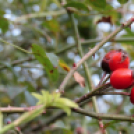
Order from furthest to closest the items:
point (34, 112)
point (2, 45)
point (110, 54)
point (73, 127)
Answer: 1. point (2, 45)
2. point (73, 127)
3. point (110, 54)
4. point (34, 112)

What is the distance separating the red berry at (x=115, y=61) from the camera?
749 millimetres

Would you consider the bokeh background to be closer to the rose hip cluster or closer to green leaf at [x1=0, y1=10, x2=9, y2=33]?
green leaf at [x1=0, y1=10, x2=9, y2=33]

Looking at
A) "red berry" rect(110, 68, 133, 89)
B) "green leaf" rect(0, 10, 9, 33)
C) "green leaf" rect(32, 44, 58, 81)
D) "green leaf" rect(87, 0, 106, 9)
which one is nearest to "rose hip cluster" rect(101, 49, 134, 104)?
"red berry" rect(110, 68, 133, 89)

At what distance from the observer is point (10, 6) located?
184 cm

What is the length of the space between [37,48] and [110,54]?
0.87 ft

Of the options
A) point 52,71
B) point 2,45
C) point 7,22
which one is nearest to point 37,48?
point 52,71

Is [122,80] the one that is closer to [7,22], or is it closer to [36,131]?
[7,22]

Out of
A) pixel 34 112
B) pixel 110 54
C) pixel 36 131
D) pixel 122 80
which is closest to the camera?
pixel 34 112

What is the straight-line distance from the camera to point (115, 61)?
76cm

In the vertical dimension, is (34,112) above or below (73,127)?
above

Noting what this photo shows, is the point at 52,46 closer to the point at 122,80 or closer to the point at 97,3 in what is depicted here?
the point at 97,3

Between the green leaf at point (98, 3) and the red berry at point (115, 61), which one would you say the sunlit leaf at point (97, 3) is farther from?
the red berry at point (115, 61)

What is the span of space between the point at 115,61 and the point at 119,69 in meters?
0.04

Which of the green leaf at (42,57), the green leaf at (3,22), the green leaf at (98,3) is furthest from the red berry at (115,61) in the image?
the green leaf at (3,22)
